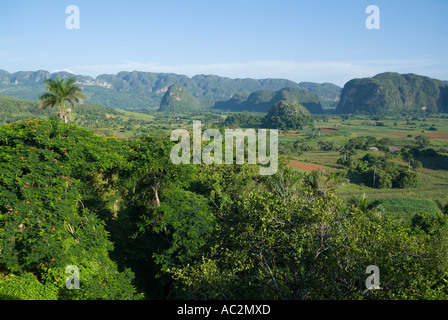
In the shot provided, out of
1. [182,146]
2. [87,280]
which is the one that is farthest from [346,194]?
[87,280]

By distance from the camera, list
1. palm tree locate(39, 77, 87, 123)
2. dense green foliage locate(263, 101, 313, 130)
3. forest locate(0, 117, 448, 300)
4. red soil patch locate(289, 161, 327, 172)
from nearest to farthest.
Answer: forest locate(0, 117, 448, 300)
palm tree locate(39, 77, 87, 123)
red soil patch locate(289, 161, 327, 172)
dense green foliage locate(263, 101, 313, 130)

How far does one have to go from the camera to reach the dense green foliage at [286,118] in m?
126

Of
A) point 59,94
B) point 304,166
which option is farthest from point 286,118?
point 59,94

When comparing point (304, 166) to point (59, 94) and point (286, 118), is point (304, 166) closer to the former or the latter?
point (59, 94)

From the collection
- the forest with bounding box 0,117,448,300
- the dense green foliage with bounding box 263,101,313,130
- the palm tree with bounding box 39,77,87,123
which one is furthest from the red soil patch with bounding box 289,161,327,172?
the dense green foliage with bounding box 263,101,313,130

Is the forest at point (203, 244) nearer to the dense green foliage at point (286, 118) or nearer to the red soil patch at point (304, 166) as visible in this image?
the red soil patch at point (304, 166)

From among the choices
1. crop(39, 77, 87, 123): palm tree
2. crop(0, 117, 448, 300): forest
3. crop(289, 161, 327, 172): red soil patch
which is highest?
crop(39, 77, 87, 123): palm tree

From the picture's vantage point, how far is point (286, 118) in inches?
5207

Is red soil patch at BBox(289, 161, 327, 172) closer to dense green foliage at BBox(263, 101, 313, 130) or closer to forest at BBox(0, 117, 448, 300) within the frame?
forest at BBox(0, 117, 448, 300)

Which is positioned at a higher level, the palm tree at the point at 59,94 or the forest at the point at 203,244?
the palm tree at the point at 59,94

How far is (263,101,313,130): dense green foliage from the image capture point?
126m

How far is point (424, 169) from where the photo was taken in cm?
5369

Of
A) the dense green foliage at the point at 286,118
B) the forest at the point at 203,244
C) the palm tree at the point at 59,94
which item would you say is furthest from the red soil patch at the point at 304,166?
the dense green foliage at the point at 286,118
